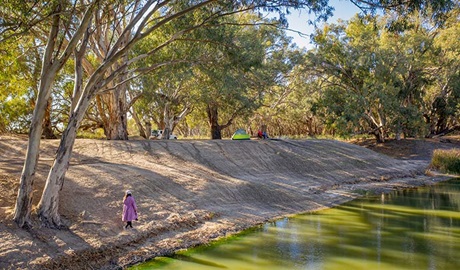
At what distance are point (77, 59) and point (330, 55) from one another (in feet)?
96.3

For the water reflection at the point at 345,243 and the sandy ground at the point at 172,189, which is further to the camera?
the sandy ground at the point at 172,189

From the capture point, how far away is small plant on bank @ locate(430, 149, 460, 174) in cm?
2844

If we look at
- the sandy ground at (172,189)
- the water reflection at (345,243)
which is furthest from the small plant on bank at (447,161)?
the water reflection at (345,243)

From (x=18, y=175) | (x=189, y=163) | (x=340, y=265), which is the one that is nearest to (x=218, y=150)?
(x=189, y=163)

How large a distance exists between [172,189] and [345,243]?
7.24m

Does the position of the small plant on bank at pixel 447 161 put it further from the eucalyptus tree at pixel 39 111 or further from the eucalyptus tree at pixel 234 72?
the eucalyptus tree at pixel 39 111

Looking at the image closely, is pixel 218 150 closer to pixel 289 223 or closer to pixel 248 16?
pixel 289 223

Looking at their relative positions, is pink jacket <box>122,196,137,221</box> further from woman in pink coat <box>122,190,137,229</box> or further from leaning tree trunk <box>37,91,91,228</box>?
leaning tree trunk <box>37,91,91,228</box>

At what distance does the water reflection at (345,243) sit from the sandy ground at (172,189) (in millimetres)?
986

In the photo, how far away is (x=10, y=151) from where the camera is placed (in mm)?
19219

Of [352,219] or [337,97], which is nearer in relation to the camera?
[352,219]

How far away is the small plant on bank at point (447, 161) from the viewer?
28438mm

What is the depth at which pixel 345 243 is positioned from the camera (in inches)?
472

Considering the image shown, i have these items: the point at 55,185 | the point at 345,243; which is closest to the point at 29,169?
the point at 55,185
